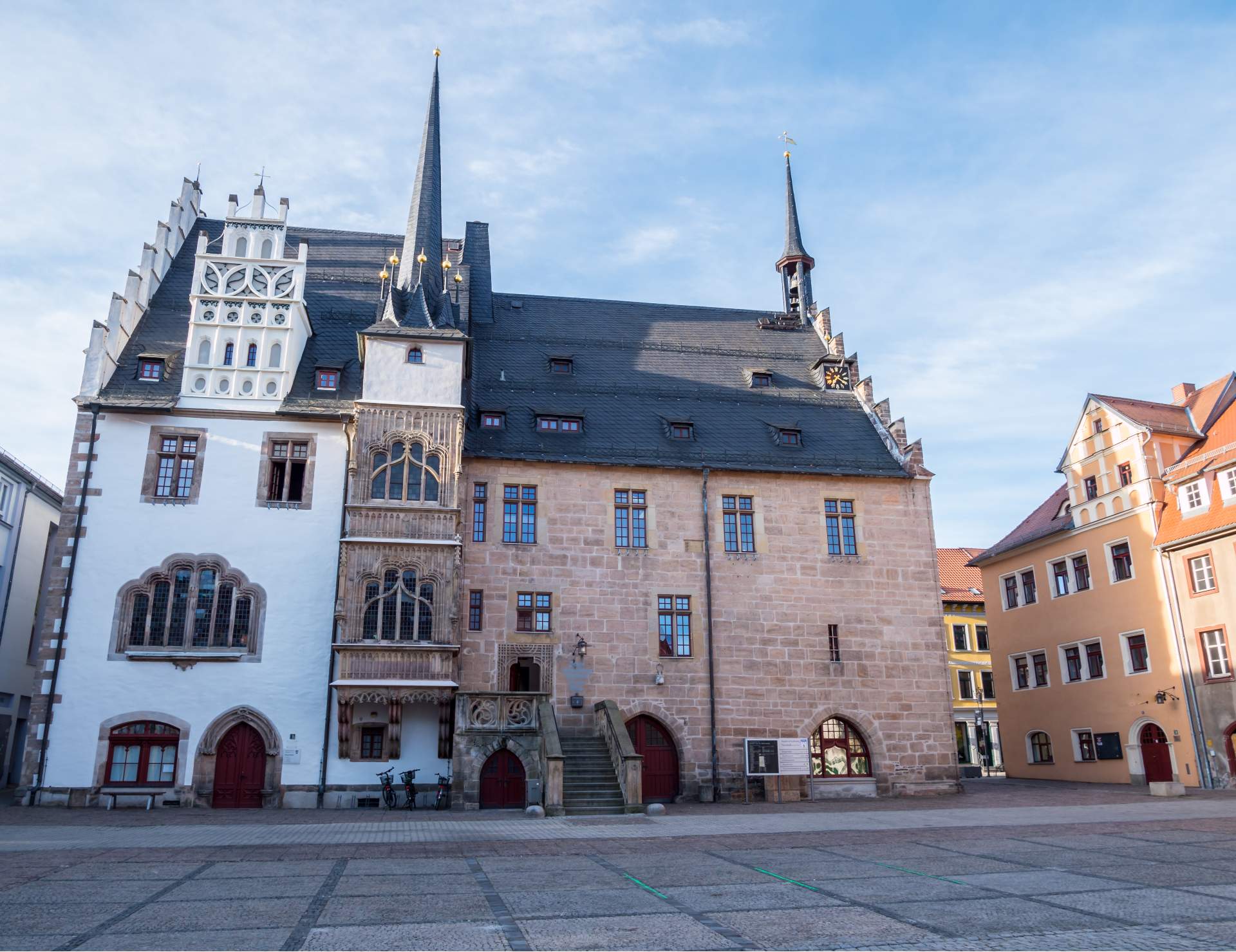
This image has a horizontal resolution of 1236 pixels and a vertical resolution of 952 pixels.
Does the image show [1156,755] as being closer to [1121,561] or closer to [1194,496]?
[1121,561]

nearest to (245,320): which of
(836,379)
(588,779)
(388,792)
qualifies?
(388,792)

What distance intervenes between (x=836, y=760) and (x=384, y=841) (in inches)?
574

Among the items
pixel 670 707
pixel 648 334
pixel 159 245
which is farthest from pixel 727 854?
pixel 159 245

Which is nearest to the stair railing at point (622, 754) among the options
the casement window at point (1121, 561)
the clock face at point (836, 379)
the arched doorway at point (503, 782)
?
the arched doorway at point (503, 782)

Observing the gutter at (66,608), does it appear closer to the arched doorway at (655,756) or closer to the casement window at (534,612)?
the casement window at (534,612)

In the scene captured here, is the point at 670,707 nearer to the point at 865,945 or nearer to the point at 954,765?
the point at 954,765

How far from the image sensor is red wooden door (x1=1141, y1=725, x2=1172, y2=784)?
28.6 meters

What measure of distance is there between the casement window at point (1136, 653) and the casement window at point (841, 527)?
1031cm

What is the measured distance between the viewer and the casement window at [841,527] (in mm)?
27672


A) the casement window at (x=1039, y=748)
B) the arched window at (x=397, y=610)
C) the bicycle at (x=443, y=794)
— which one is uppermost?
the arched window at (x=397, y=610)

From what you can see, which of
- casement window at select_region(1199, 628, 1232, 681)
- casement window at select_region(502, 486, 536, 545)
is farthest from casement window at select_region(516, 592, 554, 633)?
casement window at select_region(1199, 628, 1232, 681)

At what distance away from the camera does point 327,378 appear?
2616 cm

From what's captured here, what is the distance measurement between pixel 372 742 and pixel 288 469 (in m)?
7.27

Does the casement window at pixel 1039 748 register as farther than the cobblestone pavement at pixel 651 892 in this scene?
Yes
